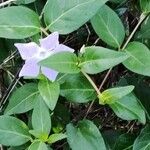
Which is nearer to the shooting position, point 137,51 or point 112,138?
point 137,51

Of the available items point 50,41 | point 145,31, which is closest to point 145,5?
point 145,31

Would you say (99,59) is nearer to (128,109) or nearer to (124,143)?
(128,109)

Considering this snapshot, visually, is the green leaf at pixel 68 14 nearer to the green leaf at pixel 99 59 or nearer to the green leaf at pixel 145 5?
the green leaf at pixel 99 59

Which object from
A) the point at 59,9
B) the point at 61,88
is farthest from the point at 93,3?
the point at 61,88

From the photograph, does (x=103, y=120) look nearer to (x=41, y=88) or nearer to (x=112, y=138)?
(x=112, y=138)

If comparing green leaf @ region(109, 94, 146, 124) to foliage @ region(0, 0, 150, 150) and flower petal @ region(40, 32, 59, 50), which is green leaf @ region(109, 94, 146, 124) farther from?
flower petal @ region(40, 32, 59, 50)

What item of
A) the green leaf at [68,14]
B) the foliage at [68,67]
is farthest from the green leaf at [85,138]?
the green leaf at [68,14]
